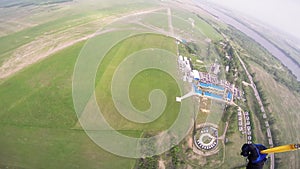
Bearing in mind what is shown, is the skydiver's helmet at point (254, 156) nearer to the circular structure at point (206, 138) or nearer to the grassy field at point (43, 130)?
the grassy field at point (43, 130)

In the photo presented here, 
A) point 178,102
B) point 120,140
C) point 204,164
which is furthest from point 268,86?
point 120,140

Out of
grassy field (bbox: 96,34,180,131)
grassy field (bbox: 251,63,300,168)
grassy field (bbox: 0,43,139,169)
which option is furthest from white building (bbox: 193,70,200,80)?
grassy field (bbox: 0,43,139,169)

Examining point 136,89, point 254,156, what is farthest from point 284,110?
point 254,156

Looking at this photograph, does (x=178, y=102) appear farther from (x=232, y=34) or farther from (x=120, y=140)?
(x=232, y=34)

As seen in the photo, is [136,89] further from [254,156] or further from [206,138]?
[254,156]

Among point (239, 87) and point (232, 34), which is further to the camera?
point (232, 34)

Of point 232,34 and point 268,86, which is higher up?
point 232,34
